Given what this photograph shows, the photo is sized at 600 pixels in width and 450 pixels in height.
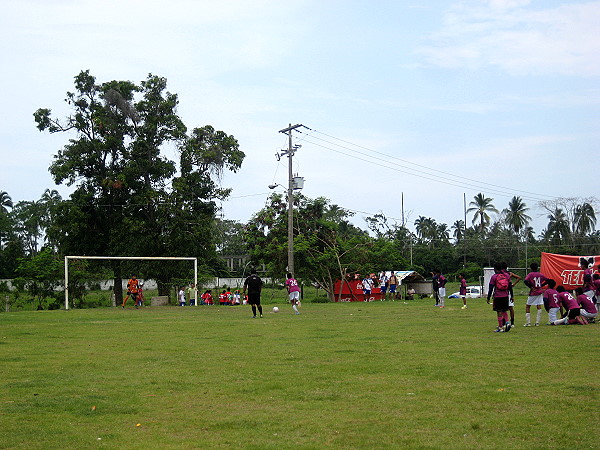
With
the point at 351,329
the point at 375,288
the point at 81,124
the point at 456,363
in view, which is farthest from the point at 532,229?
the point at 456,363

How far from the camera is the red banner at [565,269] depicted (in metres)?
32.9

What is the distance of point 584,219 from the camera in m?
70.7

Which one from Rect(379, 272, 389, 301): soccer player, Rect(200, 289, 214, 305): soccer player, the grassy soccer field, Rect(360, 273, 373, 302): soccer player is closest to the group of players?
the grassy soccer field

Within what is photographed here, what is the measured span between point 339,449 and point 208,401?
2572 millimetres

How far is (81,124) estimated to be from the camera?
45.3m

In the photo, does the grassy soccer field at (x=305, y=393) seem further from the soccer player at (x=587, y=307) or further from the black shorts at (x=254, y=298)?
the black shorts at (x=254, y=298)

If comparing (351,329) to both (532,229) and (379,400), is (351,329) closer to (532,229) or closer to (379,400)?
(379,400)

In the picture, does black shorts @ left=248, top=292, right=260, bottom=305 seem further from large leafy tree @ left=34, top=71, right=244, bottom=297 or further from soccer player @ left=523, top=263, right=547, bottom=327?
large leafy tree @ left=34, top=71, right=244, bottom=297

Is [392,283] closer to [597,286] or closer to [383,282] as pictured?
[383,282]

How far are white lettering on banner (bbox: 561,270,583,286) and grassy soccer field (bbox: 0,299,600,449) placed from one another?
1957 cm

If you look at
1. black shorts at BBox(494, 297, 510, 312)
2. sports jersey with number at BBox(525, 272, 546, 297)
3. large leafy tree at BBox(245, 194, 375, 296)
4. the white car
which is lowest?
the white car

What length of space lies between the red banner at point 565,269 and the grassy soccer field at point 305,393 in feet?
64.3

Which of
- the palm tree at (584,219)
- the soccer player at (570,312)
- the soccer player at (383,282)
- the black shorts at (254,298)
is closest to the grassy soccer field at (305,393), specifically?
the soccer player at (570,312)

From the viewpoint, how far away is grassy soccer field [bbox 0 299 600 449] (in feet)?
19.9
